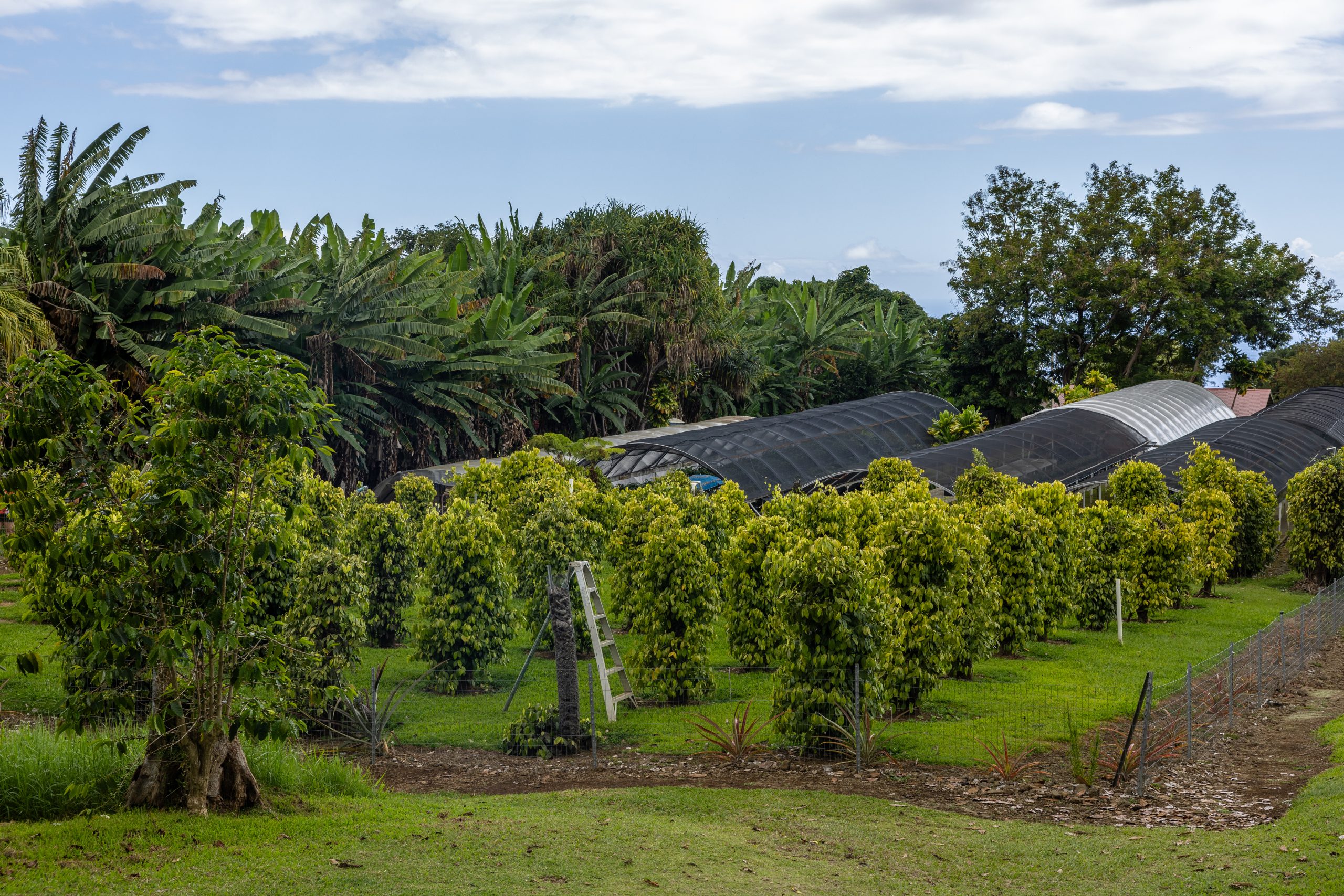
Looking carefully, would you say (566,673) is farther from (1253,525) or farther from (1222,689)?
(1253,525)

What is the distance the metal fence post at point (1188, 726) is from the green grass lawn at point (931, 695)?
1.27m

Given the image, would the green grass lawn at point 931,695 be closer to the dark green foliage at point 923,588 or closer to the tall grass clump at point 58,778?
the dark green foliage at point 923,588

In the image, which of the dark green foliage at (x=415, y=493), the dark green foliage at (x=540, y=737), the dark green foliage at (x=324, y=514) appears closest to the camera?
the dark green foliage at (x=540, y=737)

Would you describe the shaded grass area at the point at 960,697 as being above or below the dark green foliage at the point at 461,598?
below

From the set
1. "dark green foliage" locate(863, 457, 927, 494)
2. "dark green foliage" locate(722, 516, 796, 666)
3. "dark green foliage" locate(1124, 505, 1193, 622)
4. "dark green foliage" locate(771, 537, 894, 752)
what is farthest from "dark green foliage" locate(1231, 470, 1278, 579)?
"dark green foliage" locate(771, 537, 894, 752)

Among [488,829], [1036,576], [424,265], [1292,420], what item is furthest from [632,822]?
[1292,420]

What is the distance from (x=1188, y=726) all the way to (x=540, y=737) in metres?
6.99

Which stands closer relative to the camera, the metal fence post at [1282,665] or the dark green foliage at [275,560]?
the dark green foliage at [275,560]

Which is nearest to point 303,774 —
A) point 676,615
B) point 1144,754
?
point 676,615

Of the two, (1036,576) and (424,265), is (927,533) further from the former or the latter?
(424,265)

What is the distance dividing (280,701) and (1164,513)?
64.2 ft

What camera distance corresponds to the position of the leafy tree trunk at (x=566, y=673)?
41.8 feet

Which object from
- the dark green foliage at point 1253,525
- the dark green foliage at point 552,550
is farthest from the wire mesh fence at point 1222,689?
the dark green foliage at point 552,550

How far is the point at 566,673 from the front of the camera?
12.8 m
